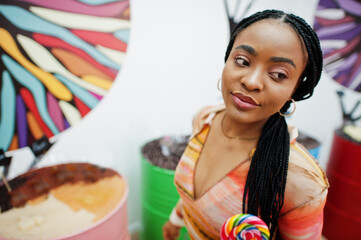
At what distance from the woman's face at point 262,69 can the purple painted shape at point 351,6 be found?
253 centimetres

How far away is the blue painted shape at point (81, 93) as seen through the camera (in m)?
1.57

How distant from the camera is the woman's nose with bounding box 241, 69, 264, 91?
673 mm

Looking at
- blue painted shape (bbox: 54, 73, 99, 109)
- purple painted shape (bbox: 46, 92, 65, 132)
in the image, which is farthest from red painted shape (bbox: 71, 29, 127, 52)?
purple painted shape (bbox: 46, 92, 65, 132)

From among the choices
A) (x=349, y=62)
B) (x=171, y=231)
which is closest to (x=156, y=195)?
(x=171, y=231)

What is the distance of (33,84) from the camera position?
1478 mm

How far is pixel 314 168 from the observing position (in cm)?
70

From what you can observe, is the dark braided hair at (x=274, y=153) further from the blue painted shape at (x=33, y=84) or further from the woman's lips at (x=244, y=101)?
the blue painted shape at (x=33, y=84)

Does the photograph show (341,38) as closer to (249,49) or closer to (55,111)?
(249,49)

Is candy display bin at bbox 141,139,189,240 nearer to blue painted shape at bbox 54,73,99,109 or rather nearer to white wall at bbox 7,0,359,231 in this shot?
white wall at bbox 7,0,359,231

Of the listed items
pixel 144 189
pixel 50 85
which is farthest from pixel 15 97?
pixel 144 189

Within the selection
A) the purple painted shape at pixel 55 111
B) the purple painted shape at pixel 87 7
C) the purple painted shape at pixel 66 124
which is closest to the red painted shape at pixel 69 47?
the purple painted shape at pixel 87 7

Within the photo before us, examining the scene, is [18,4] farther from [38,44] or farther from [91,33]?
[91,33]

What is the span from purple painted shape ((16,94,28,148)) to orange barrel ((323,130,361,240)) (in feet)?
7.58

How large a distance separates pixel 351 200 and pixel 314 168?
178 cm
